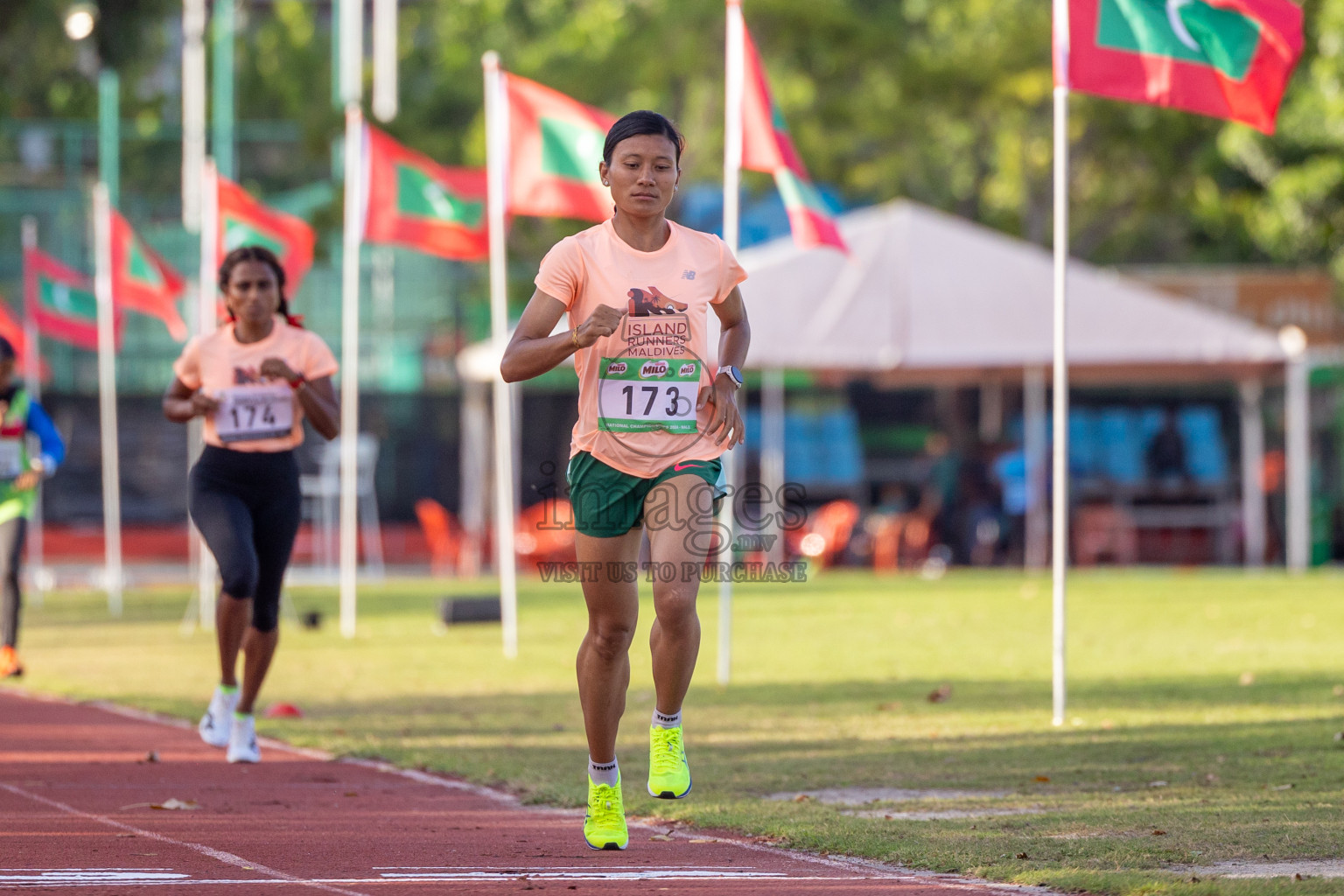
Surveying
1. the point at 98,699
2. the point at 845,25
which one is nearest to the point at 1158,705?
the point at 98,699

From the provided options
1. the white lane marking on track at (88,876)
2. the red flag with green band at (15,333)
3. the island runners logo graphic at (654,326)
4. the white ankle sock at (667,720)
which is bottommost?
the white lane marking on track at (88,876)

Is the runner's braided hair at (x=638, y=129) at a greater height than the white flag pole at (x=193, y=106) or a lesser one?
lesser

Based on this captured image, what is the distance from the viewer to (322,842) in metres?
6.63

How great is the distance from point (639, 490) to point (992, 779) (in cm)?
266

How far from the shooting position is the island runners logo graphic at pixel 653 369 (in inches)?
248

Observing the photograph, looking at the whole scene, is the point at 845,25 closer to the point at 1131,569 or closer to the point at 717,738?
the point at 1131,569

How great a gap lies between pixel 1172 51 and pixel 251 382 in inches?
204

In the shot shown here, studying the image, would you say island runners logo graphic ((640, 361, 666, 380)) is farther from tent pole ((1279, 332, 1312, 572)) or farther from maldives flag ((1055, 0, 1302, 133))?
tent pole ((1279, 332, 1312, 572))

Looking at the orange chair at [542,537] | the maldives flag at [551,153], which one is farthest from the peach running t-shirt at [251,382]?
the orange chair at [542,537]

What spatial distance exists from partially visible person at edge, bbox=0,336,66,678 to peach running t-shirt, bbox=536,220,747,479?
283 inches

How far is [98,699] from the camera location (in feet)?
39.2

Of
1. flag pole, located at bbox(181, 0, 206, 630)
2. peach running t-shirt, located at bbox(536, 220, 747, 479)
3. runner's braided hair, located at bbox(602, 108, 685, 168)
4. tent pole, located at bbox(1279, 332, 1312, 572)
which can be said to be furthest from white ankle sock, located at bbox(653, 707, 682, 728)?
flag pole, located at bbox(181, 0, 206, 630)

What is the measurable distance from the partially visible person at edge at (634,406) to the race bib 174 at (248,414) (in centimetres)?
315

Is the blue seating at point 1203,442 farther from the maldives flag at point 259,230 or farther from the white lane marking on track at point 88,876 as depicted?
the white lane marking on track at point 88,876
